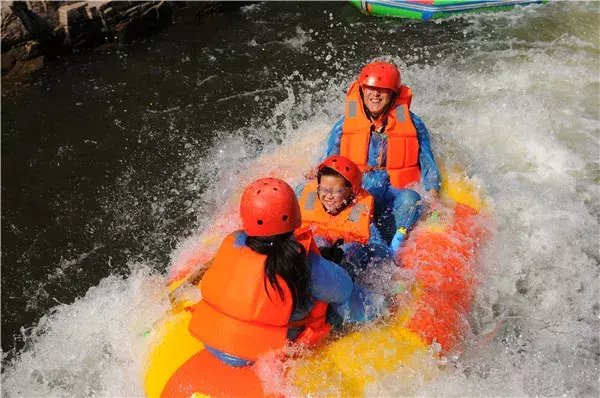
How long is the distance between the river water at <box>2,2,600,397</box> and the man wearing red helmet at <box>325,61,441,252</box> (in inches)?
20.9

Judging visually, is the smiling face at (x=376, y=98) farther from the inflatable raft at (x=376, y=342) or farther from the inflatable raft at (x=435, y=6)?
the inflatable raft at (x=435, y=6)

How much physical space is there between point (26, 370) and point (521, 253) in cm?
373

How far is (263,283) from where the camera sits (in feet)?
8.73

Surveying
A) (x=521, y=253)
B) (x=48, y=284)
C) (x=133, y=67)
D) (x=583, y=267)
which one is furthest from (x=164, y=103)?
(x=583, y=267)

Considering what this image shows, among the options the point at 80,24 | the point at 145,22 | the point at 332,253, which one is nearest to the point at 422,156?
the point at 332,253

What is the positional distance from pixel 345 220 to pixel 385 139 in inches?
39.9

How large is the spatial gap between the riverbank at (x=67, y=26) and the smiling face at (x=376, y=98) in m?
4.95

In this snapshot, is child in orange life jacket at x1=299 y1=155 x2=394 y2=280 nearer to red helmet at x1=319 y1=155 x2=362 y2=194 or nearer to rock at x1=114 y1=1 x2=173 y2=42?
red helmet at x1=319 y1=155 x2=362 y2=194

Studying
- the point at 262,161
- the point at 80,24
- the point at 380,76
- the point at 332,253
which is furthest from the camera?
the point at 80,24

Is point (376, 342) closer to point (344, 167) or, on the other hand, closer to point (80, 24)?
point (344, 167)

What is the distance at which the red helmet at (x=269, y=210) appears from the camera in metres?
2.62

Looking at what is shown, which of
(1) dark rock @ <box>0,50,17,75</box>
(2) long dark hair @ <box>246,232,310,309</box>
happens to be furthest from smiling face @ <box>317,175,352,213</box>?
(1) dark rock @ <box>0,50,17,75</box>

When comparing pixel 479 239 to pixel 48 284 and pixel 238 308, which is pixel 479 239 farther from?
pixel 48 284

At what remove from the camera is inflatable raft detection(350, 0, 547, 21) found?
840cm
